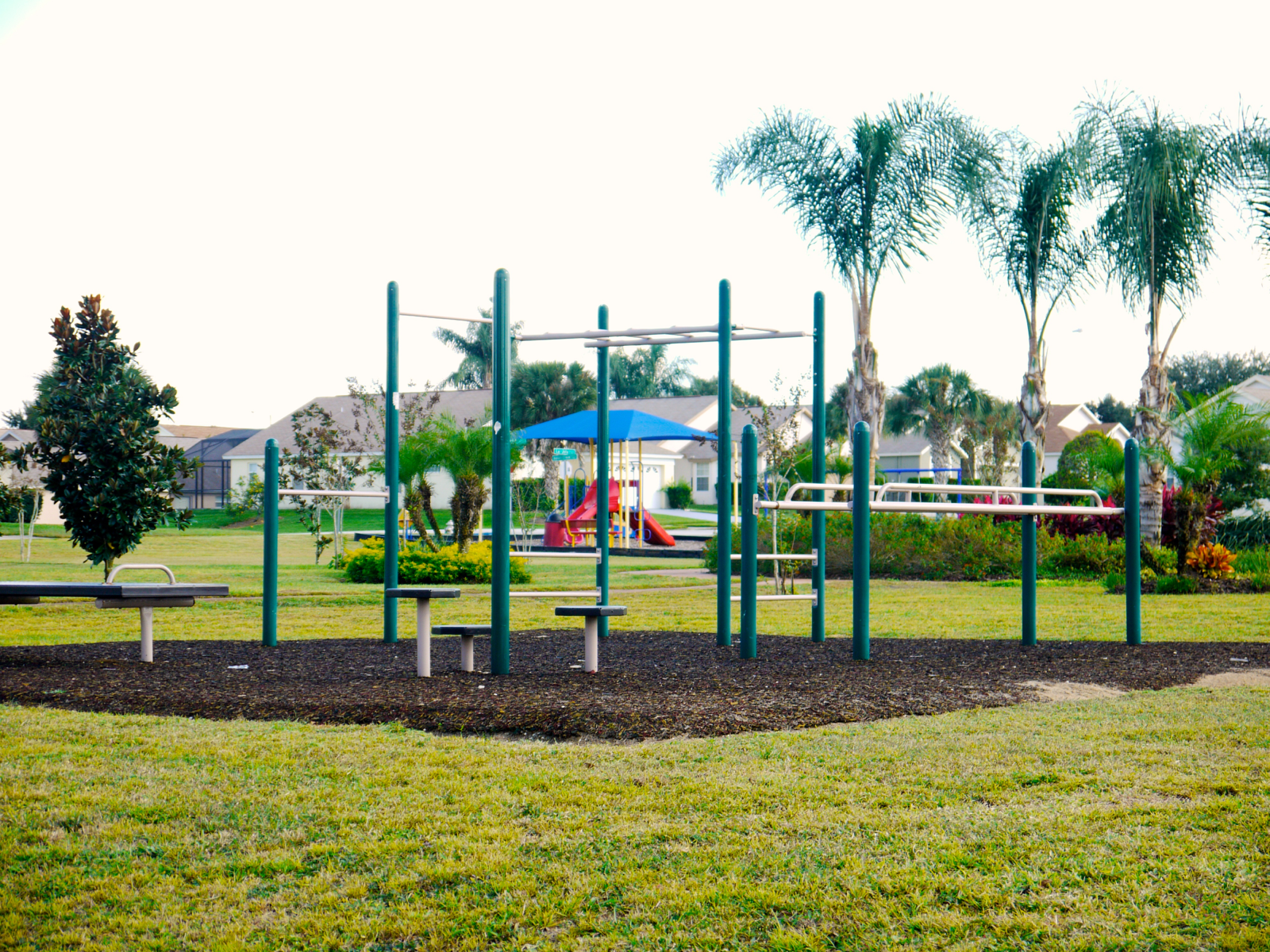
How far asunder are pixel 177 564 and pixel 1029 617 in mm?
16468

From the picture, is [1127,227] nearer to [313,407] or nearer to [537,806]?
[313,407]

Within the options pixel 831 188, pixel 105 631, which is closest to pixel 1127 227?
pixel 831 188

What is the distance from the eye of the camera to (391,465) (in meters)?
9.32

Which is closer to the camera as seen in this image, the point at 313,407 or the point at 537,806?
the point at 537,806

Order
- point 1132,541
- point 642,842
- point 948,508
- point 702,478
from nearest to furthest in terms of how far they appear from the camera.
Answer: point 642,842
point 948,508
point 1132,541
point 702,478

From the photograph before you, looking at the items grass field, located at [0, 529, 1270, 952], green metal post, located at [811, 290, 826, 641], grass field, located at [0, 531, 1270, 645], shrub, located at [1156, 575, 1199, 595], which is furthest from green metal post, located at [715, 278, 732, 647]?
shrub, located at [1156, 575, 1199, 595]

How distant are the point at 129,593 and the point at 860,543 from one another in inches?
194

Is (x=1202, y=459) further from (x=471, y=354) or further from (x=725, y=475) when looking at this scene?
(x=471, y=354)

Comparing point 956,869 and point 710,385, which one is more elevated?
point 710,385

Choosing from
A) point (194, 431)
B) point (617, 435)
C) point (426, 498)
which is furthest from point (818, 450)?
point (194, 431)

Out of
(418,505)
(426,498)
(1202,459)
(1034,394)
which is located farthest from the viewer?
(1034,394)

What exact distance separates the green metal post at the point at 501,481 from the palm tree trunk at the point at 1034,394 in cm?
1657

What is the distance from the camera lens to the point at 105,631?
10445 millimetres

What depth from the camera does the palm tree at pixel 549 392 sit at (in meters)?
42.8
